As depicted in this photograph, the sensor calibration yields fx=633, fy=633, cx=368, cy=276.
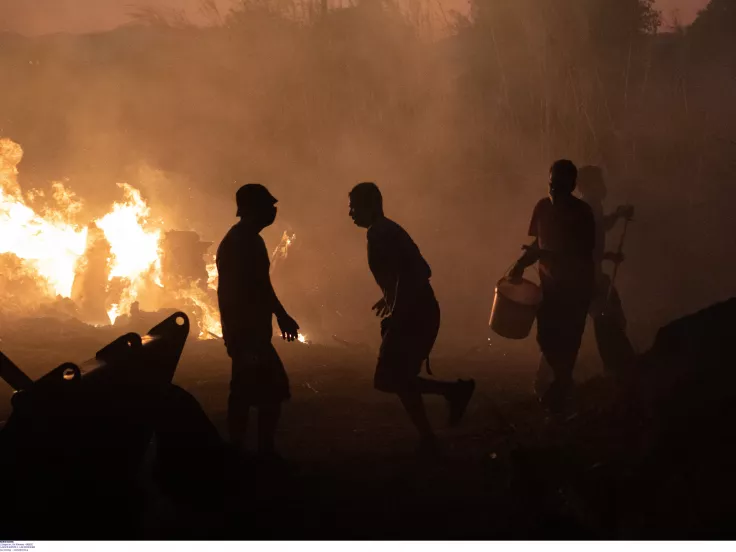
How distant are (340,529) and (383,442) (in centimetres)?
198

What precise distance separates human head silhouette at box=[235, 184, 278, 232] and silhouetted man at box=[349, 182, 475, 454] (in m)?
0.68

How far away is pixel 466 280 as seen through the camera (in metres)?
15.1

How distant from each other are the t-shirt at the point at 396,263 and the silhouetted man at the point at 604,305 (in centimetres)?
274

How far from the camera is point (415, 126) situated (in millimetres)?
17250

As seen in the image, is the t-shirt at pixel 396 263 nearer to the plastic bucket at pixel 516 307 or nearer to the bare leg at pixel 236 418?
the plastic bucket at pixel 516 307

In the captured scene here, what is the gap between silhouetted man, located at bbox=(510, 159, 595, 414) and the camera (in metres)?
5.78

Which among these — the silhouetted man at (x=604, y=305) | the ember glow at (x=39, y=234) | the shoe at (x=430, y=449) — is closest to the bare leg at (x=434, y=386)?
the shoe at (x=430, y=449)

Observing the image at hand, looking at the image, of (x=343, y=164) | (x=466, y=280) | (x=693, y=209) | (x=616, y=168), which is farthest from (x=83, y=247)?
(x=693, y=209)

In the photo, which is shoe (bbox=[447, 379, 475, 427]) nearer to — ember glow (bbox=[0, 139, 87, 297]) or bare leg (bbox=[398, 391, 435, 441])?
bare leg (bbox=[398, 391, 435, 441])

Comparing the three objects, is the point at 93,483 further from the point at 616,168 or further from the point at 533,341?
the point at 616,168

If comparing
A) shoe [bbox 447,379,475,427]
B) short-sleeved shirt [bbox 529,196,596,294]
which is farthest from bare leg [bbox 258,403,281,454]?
short-sleeved shirt [bbox 529,196,596,294]

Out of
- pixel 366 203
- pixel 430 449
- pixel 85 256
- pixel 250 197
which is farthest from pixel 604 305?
pixel 85 256

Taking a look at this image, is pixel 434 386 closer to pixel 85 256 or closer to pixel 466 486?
pixel 466 486

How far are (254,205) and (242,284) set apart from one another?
2.03 feet
